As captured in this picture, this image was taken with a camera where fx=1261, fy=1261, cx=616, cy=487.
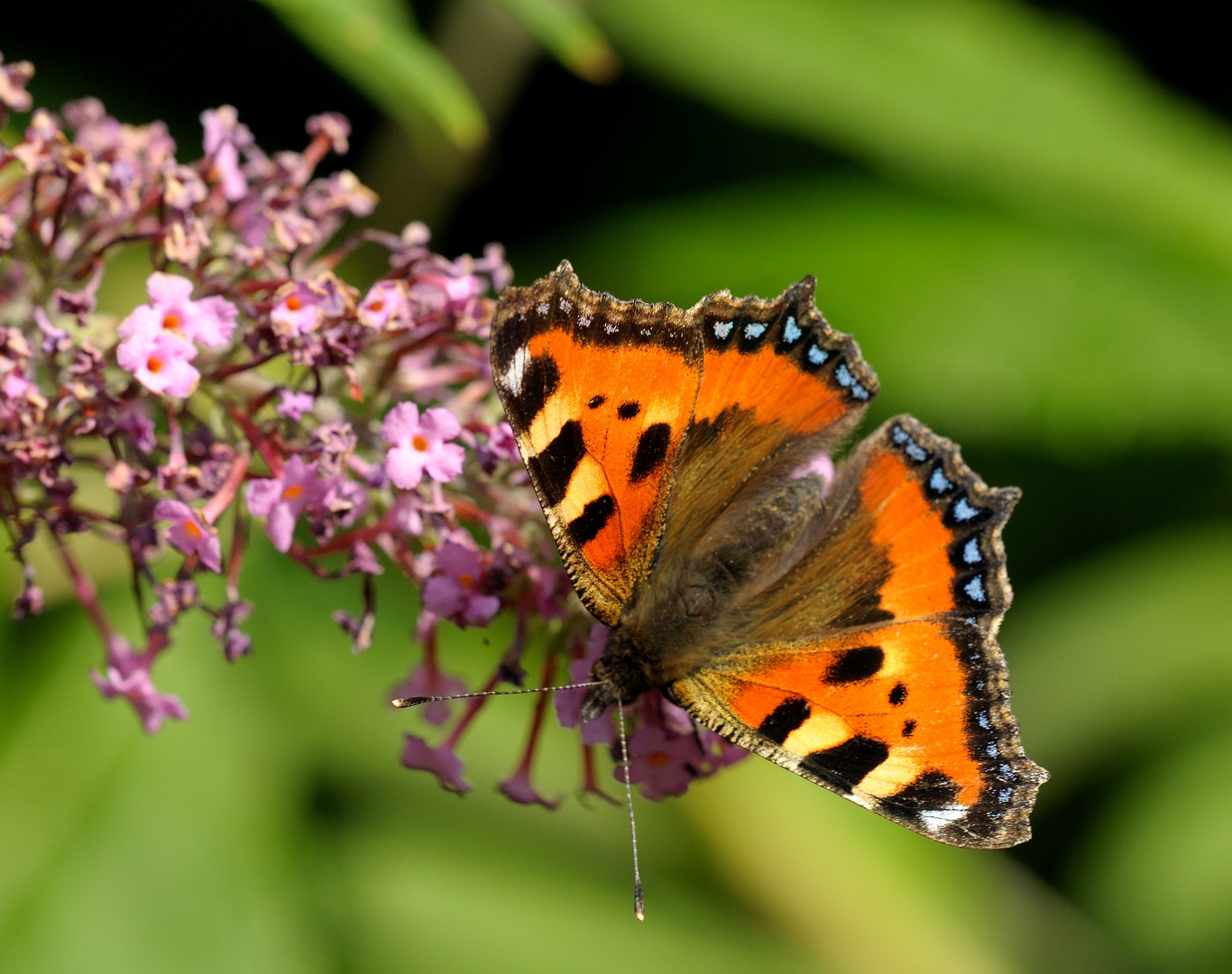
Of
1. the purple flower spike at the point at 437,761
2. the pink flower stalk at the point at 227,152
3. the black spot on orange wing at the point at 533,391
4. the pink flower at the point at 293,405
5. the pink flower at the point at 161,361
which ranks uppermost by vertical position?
the pink flower stalk at the point at 227,152

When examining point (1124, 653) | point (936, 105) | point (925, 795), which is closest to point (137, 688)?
point (925, 795)

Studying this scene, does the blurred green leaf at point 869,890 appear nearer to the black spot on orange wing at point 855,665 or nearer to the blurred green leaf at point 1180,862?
the blurred green leaf at point 1180,862

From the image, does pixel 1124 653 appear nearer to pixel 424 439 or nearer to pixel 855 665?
pixel 855 665

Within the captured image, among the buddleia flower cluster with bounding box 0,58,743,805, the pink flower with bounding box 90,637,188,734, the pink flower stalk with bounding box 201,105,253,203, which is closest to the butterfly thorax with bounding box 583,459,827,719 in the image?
the buddleia flower cluster with bounding box 0,58,743,805

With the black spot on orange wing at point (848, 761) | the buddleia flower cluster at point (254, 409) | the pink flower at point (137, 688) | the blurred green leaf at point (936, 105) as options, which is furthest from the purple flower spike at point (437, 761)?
the blurred green leaf at point (936, 105)

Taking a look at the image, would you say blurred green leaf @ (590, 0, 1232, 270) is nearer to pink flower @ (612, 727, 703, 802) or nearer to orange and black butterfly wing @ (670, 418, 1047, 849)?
orange and black butterfly wing @ (670, 418, 1047, 849)

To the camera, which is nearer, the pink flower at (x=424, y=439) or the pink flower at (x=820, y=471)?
the pink flower at (x=424, y=439)
